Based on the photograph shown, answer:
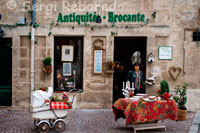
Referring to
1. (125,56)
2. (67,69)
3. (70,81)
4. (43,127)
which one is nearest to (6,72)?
(67,69)

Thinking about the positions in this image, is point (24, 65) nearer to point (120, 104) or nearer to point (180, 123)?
point (120, 104)

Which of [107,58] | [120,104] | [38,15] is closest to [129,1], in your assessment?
[107,58]

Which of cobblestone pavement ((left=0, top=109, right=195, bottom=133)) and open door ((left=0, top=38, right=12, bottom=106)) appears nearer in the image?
cobblestone pavement ((left=0, top=109, right=195, bottom=133))

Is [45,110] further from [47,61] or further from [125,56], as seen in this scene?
[125,56]

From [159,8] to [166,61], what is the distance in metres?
1.95

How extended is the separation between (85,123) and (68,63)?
3.08 metres

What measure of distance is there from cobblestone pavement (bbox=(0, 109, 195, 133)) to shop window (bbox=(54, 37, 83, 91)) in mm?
1213

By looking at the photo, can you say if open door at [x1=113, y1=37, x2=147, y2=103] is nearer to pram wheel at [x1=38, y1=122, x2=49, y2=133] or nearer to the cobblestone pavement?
the cobblestone pavement

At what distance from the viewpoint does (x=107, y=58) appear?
1001 centimetres

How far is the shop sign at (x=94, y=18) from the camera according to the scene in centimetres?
996

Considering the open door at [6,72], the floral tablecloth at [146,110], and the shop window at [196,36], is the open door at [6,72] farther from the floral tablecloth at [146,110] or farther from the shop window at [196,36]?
the shop window at [196,36]

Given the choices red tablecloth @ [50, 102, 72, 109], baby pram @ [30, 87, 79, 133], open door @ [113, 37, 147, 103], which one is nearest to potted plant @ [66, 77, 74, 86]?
open door @ [113, 37, 147, 103]

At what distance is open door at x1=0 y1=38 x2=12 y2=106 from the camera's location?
10094 millimetres

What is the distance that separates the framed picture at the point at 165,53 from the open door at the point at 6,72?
5.51 m
